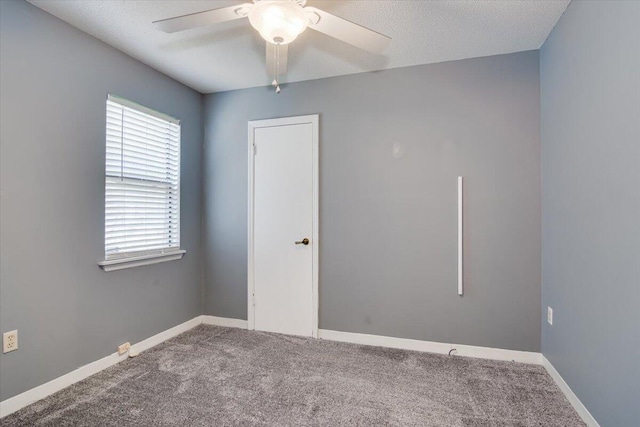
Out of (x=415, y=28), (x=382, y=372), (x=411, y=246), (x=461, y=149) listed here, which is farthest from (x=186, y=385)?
(x=415, y=28)

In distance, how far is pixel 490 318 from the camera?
106 inches

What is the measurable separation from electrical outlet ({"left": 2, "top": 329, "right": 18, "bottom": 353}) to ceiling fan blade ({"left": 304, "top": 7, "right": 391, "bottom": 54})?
2.49 m

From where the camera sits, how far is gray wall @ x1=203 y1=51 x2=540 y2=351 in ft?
8.66

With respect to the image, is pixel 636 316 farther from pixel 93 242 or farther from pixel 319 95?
pixel 93 242

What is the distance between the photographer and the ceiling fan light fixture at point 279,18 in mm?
1504

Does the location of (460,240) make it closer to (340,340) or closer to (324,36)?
(340,340)

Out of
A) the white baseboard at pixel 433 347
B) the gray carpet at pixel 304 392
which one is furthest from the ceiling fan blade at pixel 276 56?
the white baseboard at pixel 433 347

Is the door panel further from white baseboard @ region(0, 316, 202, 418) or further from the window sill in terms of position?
white baseboard @ region(0, 316, 202, 418)

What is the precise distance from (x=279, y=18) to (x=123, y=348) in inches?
107

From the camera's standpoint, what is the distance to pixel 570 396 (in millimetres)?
2047

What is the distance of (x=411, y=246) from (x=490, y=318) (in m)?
0.85

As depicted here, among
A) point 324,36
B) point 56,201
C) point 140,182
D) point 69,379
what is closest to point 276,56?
point 324,36

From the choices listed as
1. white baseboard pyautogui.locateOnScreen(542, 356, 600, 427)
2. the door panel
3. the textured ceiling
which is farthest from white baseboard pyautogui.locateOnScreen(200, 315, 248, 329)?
white baseboard pyautogui.locateOnScreen(542, 356, 600, 427)

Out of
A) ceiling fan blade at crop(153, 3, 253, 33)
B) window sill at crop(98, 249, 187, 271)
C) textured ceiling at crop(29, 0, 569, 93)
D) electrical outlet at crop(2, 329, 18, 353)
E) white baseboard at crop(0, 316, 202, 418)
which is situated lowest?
white baseboard at crop(0, 316, 202, 418)
